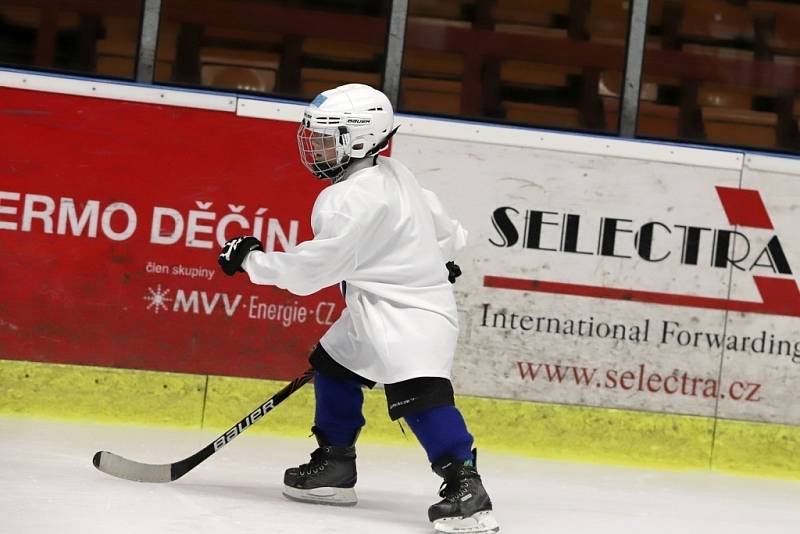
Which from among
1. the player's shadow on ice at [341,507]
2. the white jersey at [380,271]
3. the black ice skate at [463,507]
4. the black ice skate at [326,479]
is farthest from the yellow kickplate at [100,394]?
the black ice skate at [463,507]

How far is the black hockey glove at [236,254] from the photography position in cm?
321

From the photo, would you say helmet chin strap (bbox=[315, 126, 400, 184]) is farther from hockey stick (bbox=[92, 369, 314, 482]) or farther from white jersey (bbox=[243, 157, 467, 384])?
hockey stick (bbox=[92, 369, 314, 482])

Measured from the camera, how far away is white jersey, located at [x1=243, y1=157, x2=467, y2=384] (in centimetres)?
316

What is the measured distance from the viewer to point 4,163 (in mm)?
4332

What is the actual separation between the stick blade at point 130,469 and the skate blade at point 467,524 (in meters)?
0.79

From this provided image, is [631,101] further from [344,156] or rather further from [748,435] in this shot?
[344,156]

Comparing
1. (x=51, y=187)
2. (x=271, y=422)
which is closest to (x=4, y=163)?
(x=51, y=187)

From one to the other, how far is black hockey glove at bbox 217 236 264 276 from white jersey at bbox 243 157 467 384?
0.06 ft

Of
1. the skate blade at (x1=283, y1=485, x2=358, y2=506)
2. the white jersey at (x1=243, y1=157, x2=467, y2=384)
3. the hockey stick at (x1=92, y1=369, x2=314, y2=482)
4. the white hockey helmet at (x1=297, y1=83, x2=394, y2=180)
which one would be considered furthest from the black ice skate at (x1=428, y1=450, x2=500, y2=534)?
the white hockey helmet at (x1=297, y1=83, x2=394, y2=180)

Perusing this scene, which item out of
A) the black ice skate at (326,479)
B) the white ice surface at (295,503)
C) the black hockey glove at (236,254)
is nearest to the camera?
the white ice surface at (295,503)

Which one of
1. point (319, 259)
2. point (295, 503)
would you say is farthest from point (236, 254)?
point (295, 503)

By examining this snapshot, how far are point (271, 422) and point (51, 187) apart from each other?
1075mm

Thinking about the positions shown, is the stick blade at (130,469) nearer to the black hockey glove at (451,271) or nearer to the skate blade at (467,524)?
Result: the skate blade at (467,524)

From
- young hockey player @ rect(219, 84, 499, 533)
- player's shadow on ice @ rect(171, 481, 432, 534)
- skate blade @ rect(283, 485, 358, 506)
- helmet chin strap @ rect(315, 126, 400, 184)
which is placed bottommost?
player's shadow on ice @ rect(171, 481, 432, 534)
